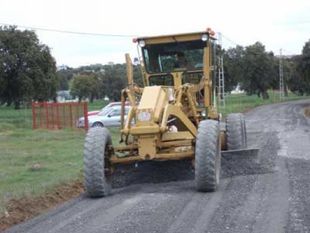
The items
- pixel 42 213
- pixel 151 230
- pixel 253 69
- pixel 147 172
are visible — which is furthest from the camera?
pixel 253 69

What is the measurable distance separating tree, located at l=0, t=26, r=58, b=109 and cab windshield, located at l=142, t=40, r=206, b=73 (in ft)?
139

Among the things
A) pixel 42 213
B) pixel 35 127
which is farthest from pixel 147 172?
pixel 35 127

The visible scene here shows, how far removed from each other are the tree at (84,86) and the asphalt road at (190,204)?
334ft

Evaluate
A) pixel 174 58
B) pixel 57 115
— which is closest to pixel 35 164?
pixel 174 58

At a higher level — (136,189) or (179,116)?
(179,116)

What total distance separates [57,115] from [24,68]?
71.8 ft

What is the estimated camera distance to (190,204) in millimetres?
10039

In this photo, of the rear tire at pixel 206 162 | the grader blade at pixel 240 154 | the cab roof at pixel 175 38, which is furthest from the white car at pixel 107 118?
the rear tire at pixel 206 162

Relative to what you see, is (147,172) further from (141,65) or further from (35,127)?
(35,127)

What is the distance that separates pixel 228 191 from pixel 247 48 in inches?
3123

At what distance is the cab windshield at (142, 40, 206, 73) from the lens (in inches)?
547

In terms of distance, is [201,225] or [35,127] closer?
[201,225]

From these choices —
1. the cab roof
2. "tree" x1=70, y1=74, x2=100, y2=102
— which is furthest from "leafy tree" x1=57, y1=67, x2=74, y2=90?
the cab roof

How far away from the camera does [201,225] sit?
8.45 meters
